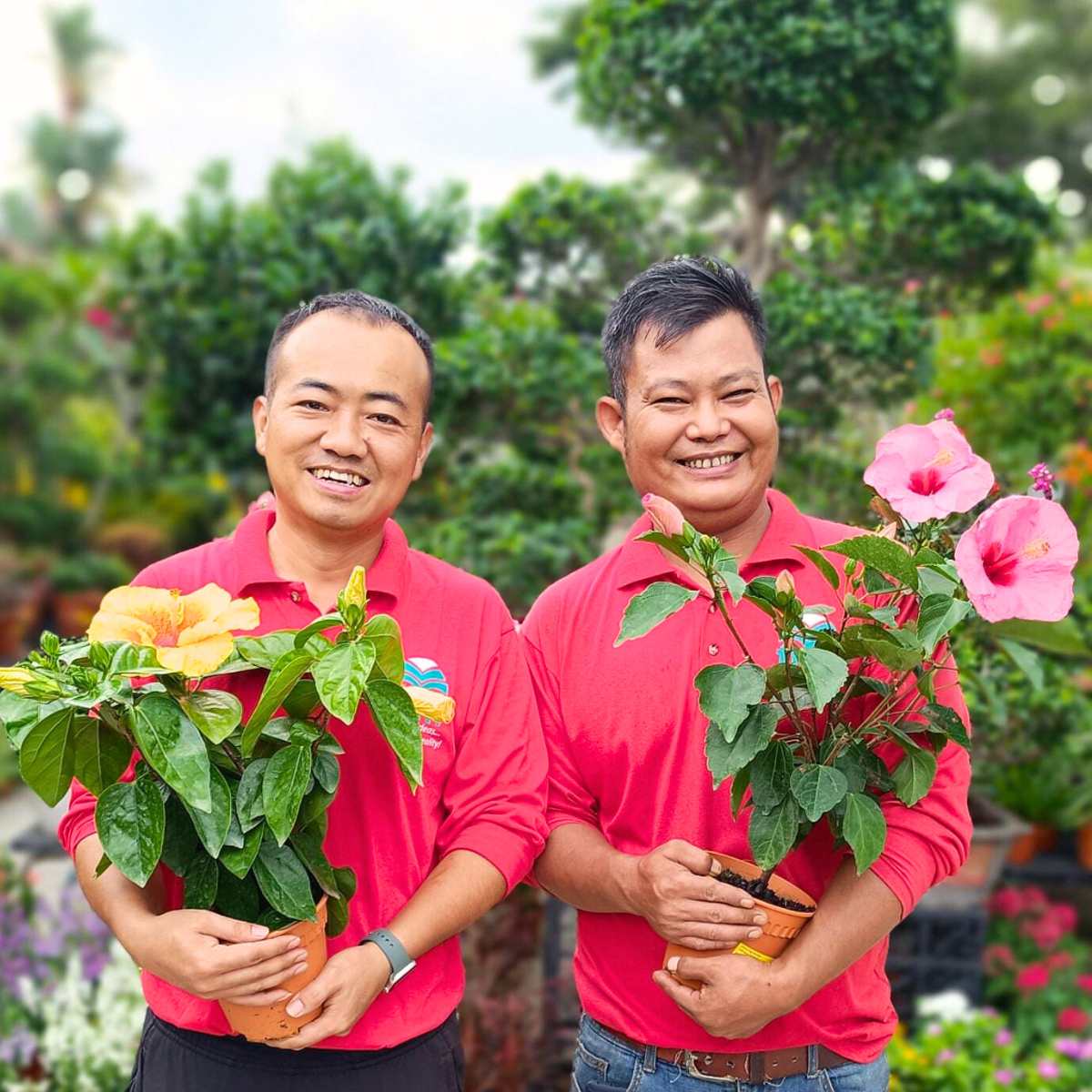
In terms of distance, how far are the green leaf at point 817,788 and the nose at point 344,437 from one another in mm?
744

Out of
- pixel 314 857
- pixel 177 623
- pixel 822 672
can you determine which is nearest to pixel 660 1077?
pixel 314 857

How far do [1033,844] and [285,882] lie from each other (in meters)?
3.56

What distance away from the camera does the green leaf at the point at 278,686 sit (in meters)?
1.33

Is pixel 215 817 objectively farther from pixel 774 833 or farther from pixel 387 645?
pixel 774 833

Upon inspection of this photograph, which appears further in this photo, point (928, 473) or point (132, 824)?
point (928, 473)

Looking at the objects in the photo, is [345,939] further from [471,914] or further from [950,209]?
[950,209]

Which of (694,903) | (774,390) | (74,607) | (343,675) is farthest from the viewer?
(74,607)

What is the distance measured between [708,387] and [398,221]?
2668 millimetres

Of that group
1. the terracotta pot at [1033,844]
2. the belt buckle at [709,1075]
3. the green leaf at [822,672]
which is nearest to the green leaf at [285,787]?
the green leaf at [822,672]

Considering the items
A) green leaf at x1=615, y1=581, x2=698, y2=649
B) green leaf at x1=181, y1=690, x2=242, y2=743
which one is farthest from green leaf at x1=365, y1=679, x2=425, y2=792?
green leaf at x1=615, y1=581, x2=698, y2=649

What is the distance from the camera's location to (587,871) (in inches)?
65.3

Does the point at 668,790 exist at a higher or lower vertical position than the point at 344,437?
lower

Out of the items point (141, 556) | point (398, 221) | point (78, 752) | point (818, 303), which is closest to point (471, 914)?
point (78, 752)

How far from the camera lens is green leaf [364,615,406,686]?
→ 1374mm
